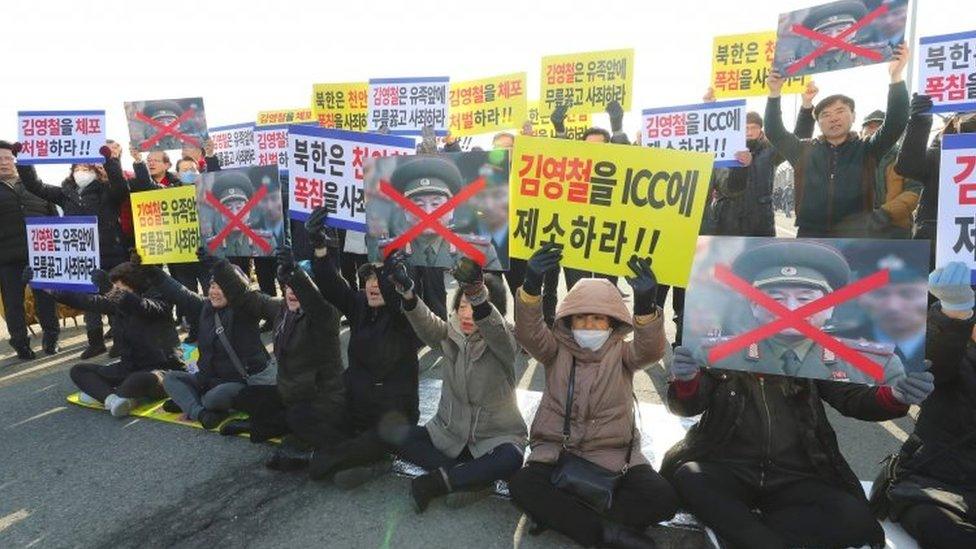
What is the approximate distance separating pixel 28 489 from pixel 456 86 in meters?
8.24

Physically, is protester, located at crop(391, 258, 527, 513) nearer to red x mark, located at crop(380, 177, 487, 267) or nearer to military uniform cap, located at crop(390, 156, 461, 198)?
red x mark, located at crop(380, 177, 487, 267)

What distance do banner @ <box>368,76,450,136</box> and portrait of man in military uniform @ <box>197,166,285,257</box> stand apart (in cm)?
321

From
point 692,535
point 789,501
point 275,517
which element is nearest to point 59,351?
point 275,517

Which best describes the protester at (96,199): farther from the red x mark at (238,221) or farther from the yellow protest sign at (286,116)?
the yellow protest sign at (286,116)

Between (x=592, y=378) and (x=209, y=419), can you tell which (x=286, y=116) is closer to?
(x=209, y=419)

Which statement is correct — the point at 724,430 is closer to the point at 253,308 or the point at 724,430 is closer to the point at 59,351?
the point at 253,308

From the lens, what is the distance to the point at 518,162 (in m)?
3.46

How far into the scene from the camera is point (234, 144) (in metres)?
10.4

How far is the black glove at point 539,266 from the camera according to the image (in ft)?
10.2

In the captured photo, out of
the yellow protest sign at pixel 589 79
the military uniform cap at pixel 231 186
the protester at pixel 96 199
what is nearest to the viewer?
the military uniform cap at pixel 231 186

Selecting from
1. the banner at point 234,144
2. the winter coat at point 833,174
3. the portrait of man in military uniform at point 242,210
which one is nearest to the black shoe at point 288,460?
the portrait of man in military uniform at point 242,210

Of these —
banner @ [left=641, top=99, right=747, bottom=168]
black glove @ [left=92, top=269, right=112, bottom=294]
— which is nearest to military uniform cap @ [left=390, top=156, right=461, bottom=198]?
banner @ [left=641, top=99, right=747, bottom=168]

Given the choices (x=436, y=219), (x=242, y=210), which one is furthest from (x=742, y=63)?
(x=242, y=210)

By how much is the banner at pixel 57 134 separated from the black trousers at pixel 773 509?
23.3 ft
